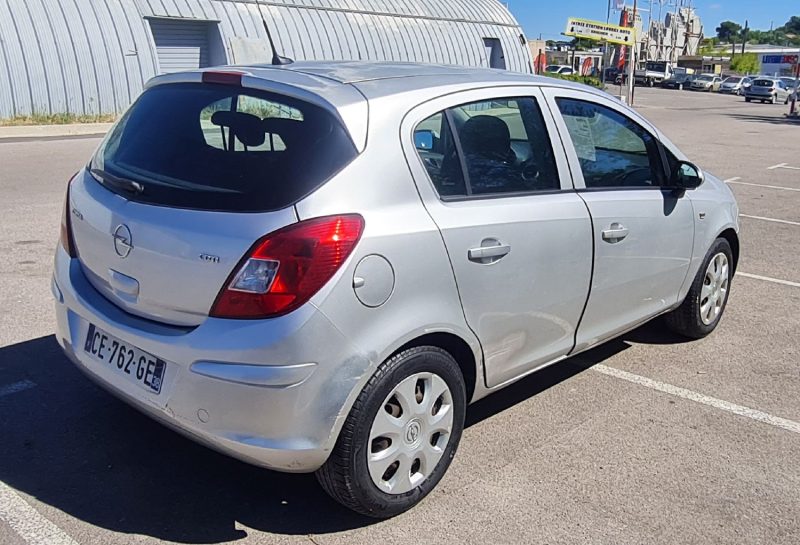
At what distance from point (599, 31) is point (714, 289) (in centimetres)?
3418

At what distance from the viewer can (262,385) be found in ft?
9.30

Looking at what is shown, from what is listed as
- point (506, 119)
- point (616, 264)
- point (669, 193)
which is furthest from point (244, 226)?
point (669, 193)

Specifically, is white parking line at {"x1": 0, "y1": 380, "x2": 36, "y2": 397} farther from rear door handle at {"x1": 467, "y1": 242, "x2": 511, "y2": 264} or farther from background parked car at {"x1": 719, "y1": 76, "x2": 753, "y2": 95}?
background parked car at {"x1": 719, "y1": 76, "x2": 753, "y2": 95}

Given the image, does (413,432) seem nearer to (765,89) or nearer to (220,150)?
(220,150)

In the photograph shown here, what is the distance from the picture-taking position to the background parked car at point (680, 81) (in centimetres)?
6700

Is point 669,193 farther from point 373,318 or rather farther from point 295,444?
point 295,444

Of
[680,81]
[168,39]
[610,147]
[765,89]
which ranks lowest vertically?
[680,81]

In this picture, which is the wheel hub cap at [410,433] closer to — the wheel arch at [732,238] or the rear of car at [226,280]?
the rear of car at [226,280]

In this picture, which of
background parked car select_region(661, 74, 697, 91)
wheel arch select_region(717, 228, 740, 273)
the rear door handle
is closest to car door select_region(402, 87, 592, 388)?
the rear door handle

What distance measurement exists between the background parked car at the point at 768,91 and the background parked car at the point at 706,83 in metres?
13.9

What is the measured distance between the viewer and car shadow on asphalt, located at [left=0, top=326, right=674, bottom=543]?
10.5ft

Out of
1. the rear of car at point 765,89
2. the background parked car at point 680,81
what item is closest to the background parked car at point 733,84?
the background parked car at point 680,81

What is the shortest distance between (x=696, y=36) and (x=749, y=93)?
162 feet

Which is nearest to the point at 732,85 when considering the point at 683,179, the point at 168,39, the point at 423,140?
the point at 168,39
